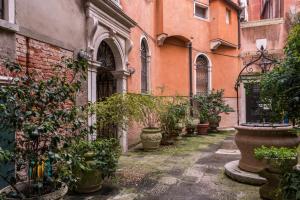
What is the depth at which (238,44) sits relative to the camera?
1458cm

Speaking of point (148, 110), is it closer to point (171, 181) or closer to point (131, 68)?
point (131, 68)

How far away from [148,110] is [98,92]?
1.72 metres

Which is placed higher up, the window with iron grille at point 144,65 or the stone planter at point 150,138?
the window with iron grille at point 144,65

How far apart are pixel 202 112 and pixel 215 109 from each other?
77 cm

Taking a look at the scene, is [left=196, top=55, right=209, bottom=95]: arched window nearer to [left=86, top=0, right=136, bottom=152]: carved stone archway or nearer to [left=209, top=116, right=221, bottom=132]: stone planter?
[left=209, top=116, right=221, bottom=132]: stone planter

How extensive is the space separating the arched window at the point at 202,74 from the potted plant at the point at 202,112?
1083 millimetres

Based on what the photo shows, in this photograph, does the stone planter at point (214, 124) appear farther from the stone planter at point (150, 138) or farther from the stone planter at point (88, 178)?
the stone planter at point (88, 178)

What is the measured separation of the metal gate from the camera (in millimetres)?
7633

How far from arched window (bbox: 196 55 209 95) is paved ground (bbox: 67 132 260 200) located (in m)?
5.94

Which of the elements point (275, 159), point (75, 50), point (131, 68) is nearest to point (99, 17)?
point (75, 50)

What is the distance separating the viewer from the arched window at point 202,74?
43.9 feet

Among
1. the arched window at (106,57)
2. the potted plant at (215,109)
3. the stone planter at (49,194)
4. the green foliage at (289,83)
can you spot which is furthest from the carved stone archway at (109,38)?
the potted plant at (215,109)

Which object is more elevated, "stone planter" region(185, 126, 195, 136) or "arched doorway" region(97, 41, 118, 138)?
"arched doorway" region(97, 41, 118, 138)

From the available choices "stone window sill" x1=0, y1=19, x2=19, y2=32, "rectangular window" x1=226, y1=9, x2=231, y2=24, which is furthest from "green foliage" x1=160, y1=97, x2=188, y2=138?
"rectangular window" x1=226, y1=9, x2=231, y2=24
